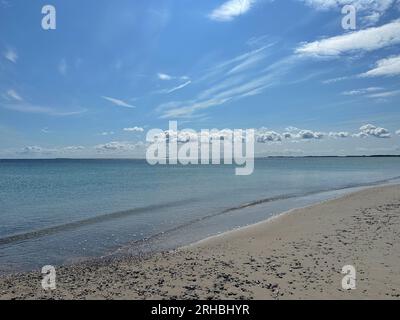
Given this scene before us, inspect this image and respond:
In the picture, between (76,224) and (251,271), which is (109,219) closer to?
(76,224)

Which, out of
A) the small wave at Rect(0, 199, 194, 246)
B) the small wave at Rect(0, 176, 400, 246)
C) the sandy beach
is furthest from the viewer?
the small wave at Rect(0, 176, 400, 246)

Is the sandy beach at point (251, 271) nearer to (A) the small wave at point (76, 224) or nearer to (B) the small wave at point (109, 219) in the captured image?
(B) the small wave at point (109, 219)

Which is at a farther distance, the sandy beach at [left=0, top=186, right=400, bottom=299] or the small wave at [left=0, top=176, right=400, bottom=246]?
the small wave at [left=0, top=176, right=400, bottom=246]

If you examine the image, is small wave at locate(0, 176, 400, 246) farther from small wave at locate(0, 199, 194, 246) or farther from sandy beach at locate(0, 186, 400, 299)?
sandy beach at locate(0, 186, 400, 299)

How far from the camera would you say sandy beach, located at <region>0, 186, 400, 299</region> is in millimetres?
8867

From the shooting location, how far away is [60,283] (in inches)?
394

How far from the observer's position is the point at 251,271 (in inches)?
412

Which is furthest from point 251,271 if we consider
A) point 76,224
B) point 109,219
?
point 109,219

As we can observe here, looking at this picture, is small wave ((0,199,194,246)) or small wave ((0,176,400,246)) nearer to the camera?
small wave ((0,199,194,246))

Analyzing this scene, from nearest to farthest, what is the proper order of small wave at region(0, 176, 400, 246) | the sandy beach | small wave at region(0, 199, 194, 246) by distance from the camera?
the sandy beach < small wave at region(0, 199, 194, 246) < small wave at region(0, 176, 400, 246)

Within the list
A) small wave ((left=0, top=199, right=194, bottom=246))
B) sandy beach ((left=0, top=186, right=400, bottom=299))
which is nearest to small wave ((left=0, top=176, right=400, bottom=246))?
small wave ((left=0, top=199, right=194, bottom=246))

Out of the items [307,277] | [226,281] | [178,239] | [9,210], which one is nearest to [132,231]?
[178,239]

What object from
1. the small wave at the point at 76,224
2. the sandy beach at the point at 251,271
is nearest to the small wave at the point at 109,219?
the small wave at the point at 76,224
